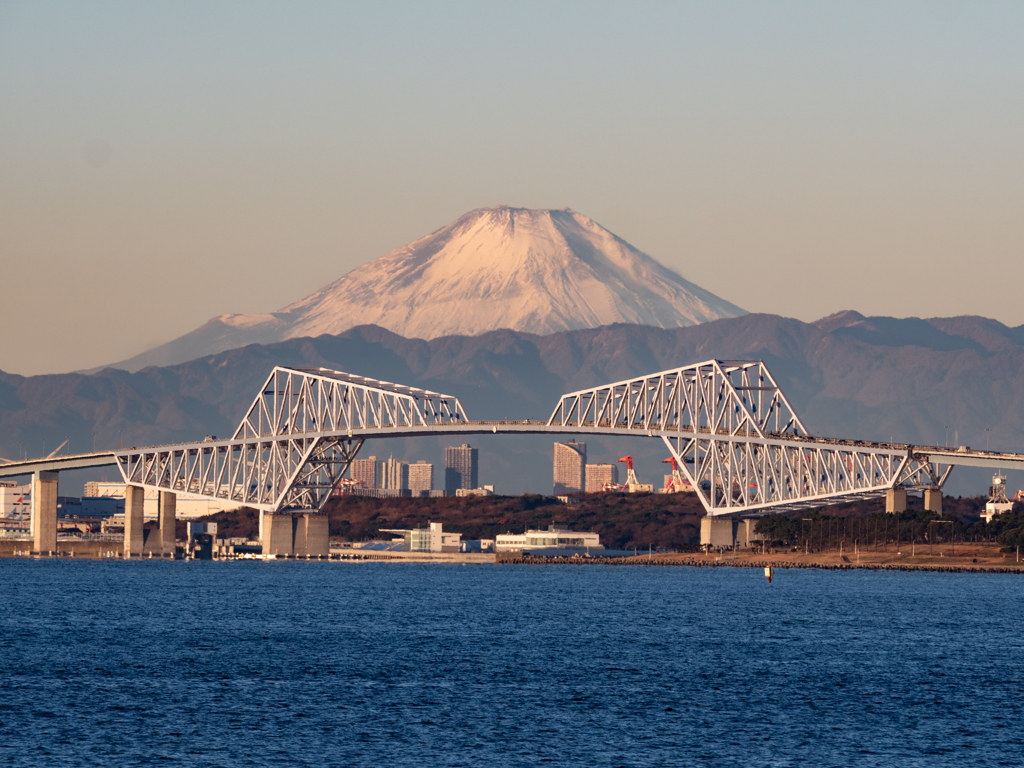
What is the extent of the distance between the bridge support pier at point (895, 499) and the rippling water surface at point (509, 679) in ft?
179

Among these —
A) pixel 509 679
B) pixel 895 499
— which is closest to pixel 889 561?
pixel 895 499

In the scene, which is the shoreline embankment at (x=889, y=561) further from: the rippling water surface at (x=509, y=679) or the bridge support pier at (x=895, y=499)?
the rippling water surface at (x=509, y=679)

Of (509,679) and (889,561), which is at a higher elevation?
(889,561)

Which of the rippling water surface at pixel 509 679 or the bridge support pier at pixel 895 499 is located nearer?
the rippling water surface at pixel 509 679

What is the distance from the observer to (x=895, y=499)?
188 meters

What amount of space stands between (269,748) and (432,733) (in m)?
6.59

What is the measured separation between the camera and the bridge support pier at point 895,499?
187875mm

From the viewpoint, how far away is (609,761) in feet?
179

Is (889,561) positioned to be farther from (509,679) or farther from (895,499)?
(509,679)

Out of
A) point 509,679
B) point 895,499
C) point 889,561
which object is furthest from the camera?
point 895,499

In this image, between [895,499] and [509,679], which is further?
[895,499]

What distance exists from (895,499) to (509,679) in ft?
399

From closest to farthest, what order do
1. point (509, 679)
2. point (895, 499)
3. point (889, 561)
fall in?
point (509, 679) < point (889, 561) < point (895, 499)

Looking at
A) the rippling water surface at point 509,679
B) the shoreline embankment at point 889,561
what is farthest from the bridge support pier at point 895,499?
the rippling water surface at point 509,679
